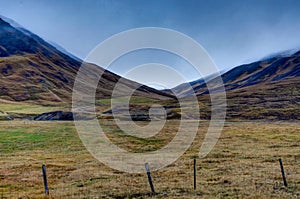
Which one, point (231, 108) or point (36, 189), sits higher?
point (231, 108)

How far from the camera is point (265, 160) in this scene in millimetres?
31641

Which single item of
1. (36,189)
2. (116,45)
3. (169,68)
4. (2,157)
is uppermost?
(116,45)

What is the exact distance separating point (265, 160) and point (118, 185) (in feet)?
55.3

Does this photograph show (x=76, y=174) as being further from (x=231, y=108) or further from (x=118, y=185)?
(x=231, y=108)

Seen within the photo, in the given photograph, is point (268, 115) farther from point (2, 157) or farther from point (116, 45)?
point (2, 157)

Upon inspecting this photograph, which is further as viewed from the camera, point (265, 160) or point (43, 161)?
point (43, 161)

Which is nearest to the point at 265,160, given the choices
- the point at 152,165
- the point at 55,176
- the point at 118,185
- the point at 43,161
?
the point at 152,165

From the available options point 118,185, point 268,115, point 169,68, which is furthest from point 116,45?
point 268,115

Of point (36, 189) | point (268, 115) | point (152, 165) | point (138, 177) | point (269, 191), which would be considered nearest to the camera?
point (269, 191)

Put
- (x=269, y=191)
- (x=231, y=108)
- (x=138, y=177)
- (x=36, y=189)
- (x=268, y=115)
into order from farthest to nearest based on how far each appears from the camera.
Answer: (x=231, y=108), (x=268, y=115), (x=138, y=177), (x=36, y=189), (x=269, y=191)

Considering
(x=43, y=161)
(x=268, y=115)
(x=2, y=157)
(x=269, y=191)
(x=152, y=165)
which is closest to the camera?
(x=269, y=191)

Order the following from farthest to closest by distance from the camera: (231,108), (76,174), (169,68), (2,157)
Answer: (231,108)
(169,68)
(2,157)
(76,174)

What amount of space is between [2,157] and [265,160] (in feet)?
95.2

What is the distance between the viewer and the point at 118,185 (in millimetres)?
21953
